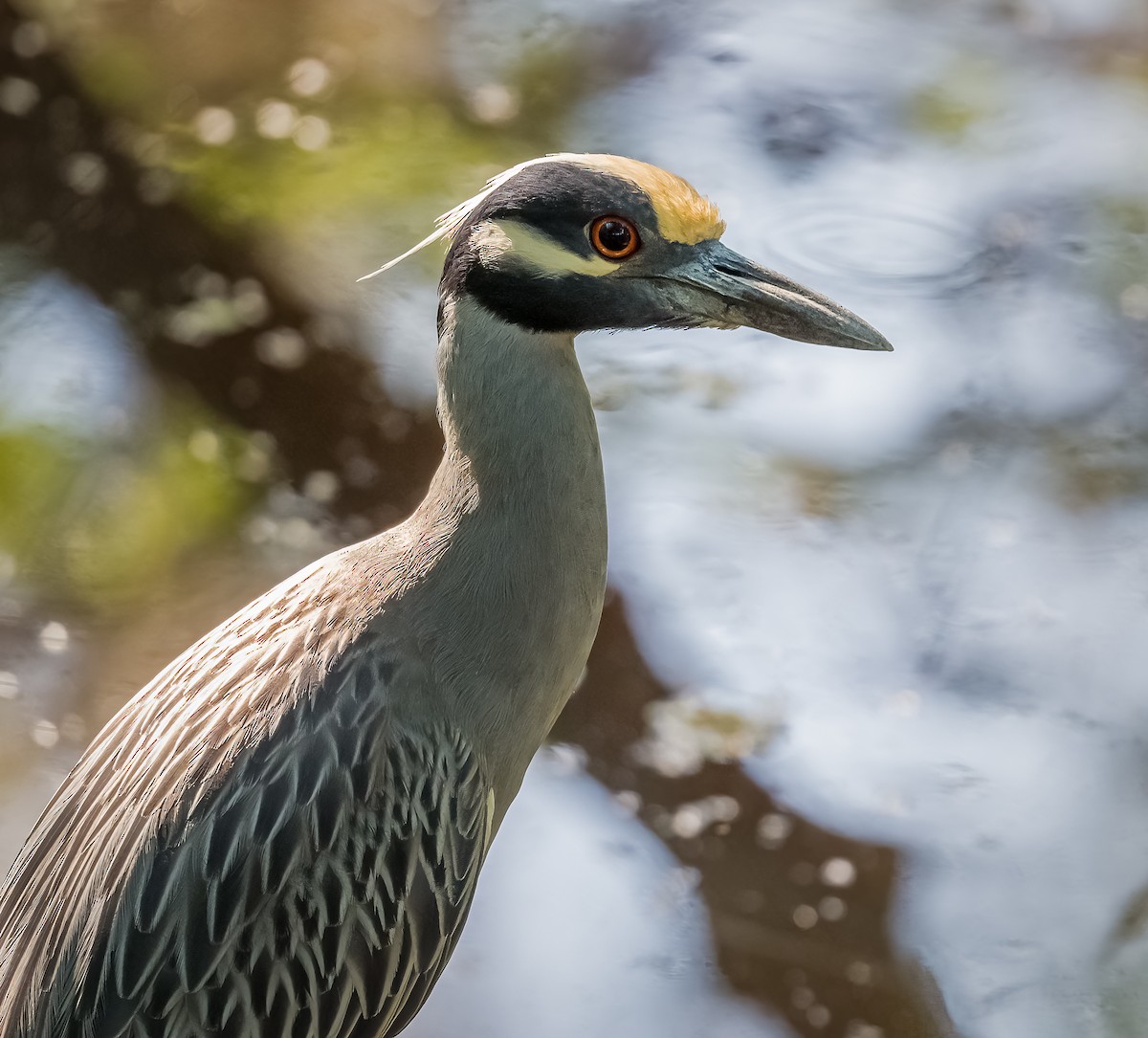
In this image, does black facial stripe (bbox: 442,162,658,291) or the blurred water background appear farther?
the blurred water background

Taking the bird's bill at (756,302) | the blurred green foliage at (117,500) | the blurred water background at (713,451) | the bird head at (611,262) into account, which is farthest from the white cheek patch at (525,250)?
the blurred green foliage at (117,500)

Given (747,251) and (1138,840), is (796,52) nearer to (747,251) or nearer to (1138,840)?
(747,251)

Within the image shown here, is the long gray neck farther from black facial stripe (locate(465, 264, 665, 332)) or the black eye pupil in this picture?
the black eye pupil

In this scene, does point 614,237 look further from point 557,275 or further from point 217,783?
point 217,783

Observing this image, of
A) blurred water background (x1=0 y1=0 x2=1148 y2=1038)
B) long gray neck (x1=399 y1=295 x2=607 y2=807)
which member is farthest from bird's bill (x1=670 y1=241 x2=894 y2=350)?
blurred water background (x1=0 y1=0 x2=1148 y2=1038)

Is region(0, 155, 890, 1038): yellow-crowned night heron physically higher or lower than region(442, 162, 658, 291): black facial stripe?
lower

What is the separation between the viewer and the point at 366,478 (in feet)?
12.0

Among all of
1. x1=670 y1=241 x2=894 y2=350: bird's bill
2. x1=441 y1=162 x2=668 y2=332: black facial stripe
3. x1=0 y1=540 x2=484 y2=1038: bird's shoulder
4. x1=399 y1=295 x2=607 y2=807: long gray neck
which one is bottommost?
x1=0 y1=540 x2=484 y2=1038: bird's shoulder

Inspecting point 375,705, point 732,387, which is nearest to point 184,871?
point 375,705

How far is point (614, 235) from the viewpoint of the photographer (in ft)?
6.46

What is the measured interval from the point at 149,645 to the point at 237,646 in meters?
1.24

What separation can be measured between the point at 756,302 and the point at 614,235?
0.77 ft

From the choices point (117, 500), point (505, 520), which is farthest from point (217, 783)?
point (117, 500)

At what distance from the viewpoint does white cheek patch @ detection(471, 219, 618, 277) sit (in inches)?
76.2
